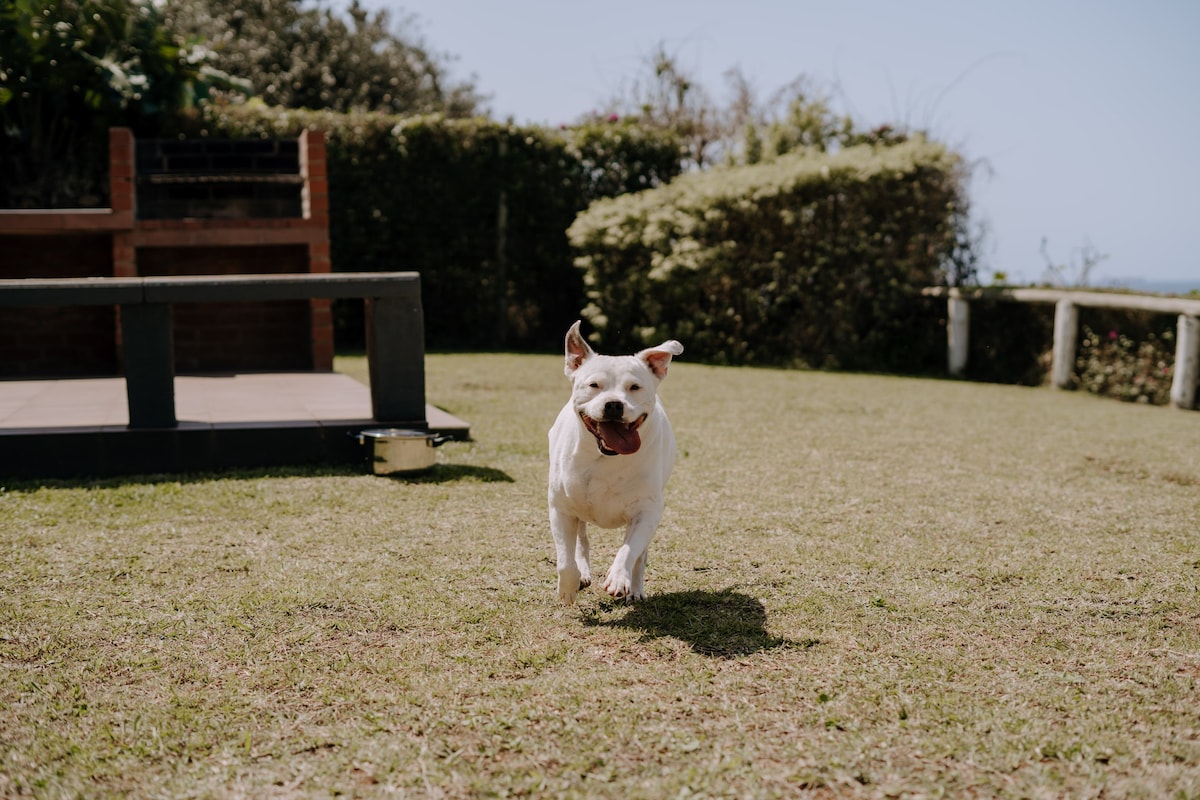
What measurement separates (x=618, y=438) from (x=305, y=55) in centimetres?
2435

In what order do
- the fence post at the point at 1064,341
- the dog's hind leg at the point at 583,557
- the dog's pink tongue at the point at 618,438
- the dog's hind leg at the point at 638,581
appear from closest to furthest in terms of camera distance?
the dog's pink tongue at the point at 618,438 < the dog's hind leg at the point at 638,581 < the dog's hind leg at the point at 583,557 < the fence post at the point at 1064,341

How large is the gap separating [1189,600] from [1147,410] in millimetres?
7504

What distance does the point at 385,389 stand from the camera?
7.21m

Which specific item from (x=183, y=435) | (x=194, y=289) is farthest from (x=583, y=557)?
(x=194, y=289)

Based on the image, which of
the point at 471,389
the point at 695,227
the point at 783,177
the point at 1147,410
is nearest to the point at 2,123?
the point at 471,389

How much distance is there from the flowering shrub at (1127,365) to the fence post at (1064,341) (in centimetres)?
16

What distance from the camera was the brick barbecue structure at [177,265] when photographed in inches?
422

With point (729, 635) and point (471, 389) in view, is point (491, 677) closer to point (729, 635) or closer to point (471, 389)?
point (729, 635)

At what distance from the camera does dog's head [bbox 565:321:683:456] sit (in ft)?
12.8

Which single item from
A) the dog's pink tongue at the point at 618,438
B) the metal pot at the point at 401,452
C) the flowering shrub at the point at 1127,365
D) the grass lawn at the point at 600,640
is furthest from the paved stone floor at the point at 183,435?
the flowering shrub at the point at 1127,365

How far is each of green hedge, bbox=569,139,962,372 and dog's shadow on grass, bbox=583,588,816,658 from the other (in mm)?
10141

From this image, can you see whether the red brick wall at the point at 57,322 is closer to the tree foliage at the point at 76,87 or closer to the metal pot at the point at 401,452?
the tree foliage at the point at 76,87

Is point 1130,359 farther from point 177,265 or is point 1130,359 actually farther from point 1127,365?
point 177,265

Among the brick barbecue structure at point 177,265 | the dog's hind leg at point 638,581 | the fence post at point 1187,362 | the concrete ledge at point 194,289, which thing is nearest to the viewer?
the dog's hind leg at point 638,581
